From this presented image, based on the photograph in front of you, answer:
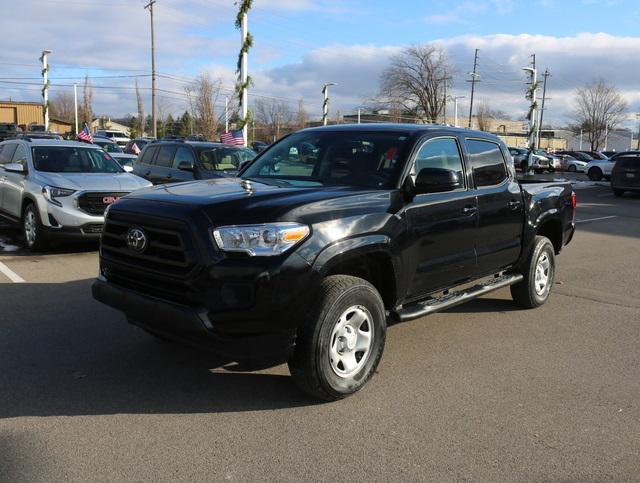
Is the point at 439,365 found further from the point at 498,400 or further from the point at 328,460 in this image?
the point at 328,460

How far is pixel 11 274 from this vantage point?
774 cm

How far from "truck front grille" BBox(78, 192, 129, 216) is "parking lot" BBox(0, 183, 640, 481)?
3.01 metres

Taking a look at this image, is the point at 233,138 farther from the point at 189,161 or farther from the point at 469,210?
the point at 469,210

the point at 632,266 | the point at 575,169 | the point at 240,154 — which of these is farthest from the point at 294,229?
the point at 575,169

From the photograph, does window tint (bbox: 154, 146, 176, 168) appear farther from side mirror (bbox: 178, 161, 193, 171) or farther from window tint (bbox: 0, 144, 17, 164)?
window tint (bbox: 0, 144, 17, 164)

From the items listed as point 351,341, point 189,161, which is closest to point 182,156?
point 189,161

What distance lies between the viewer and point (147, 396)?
4.13 m

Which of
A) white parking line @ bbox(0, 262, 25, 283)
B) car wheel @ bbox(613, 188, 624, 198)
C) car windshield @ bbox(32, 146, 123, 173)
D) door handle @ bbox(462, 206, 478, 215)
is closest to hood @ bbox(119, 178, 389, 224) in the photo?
door handle @ bbox(462, 206, 478, 215)

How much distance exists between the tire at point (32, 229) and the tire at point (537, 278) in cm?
695

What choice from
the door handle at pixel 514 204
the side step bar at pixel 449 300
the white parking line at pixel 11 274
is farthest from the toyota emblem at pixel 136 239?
the white parking line at pixel 11 274

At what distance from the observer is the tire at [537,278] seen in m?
6.47

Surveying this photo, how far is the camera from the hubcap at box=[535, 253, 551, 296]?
21.8 feet

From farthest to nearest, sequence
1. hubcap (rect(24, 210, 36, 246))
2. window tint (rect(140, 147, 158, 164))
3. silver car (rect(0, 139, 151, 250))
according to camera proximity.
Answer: window tint (rect(140, 147, 158, 164)) → hubcap (rect(24, 210, 36, 246)) → silver car (rect(0, 139, 151, 250))

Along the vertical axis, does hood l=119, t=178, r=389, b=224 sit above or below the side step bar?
above
